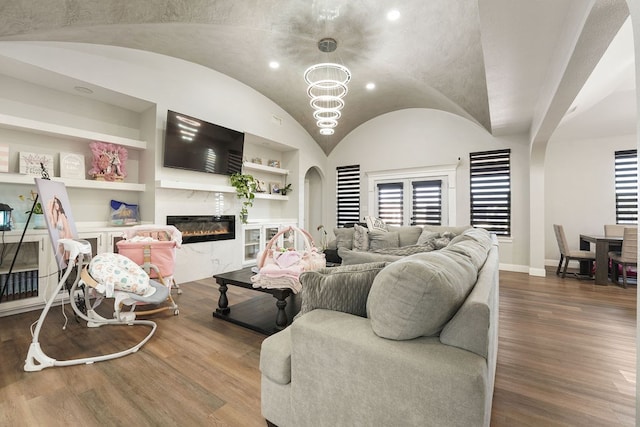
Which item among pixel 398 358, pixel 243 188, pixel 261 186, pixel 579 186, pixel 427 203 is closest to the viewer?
pixel 398 358

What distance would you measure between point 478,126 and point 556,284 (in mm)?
3330

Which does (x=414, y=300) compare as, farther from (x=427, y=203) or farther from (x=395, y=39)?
(x=427, y=203)

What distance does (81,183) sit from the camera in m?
3.68

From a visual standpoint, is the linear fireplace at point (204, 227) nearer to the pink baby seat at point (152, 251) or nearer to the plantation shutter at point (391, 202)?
the pink baby seat at point (152, 251)

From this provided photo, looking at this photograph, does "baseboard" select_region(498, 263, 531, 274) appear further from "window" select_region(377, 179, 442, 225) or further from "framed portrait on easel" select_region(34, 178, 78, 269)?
"framed portrait on easel" select_region(34, 178, 78, 269)

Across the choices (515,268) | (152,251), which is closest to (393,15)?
(152,251)

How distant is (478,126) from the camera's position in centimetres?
577

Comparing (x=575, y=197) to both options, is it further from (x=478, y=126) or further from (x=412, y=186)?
(x=412, y=186)

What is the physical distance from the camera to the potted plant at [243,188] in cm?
536

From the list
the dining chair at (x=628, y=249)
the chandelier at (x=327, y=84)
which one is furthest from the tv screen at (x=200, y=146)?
the dining chair at (x=628, y=249)

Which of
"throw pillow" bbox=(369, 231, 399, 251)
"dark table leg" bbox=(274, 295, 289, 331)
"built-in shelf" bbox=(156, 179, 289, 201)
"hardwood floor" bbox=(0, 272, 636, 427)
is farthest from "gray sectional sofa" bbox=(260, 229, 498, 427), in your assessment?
"built-in shelf" bbox=(156, 179, 289, 201)

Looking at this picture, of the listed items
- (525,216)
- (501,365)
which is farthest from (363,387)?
(525,216)

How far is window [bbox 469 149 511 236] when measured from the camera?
18.4 ft

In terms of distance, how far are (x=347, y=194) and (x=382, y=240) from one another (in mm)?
3295
